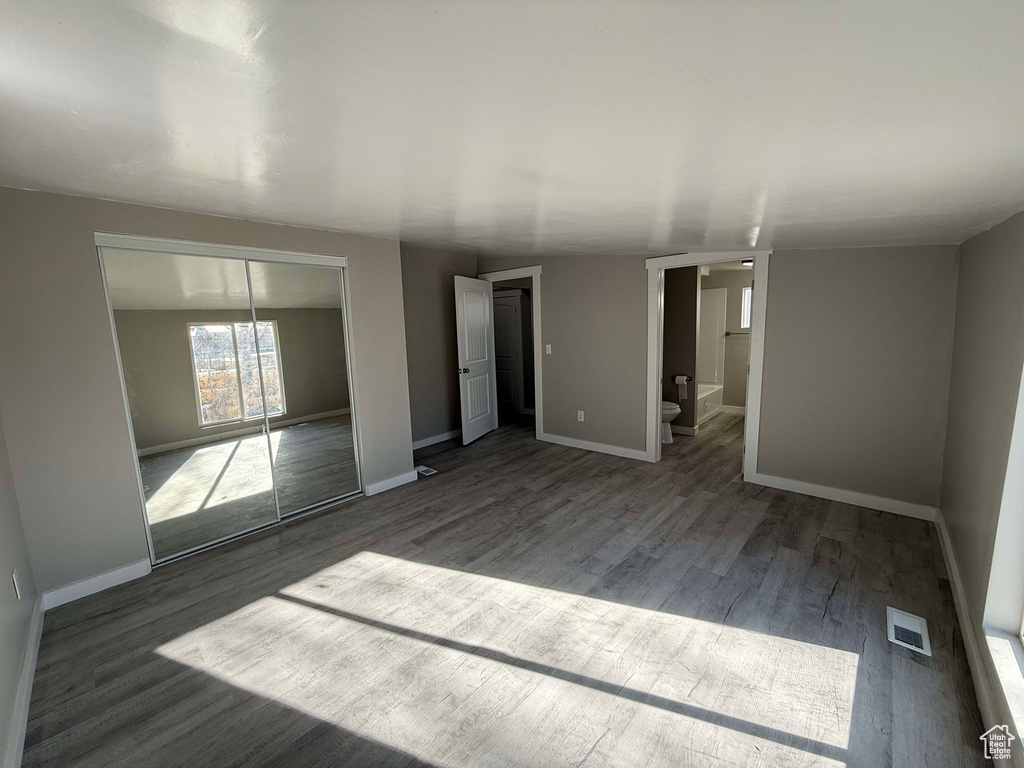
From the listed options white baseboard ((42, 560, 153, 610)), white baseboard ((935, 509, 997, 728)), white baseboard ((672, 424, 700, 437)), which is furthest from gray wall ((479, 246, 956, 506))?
white baseboard ((42, 560, 153, 610))

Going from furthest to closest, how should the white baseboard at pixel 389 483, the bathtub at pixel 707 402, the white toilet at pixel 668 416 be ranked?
1. the bathtub at pixel 707 402
2. the white toilet at pixel 668 416
3. the white baseboard at pixel 389 483

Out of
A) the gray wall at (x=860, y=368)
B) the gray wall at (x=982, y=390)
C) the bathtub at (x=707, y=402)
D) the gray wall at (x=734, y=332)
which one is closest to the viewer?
the gray wall at (x=982, y=390)

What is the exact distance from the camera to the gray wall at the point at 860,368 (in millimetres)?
3211

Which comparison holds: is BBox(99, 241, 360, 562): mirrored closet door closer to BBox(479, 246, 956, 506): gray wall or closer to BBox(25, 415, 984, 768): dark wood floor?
BBox(25, 415, 984, 768): dark wood floor

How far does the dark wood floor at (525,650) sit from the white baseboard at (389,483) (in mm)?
492

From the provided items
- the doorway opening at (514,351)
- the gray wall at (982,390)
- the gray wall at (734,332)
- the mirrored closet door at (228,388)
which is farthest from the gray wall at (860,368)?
the mirrored closet door at (228,388)

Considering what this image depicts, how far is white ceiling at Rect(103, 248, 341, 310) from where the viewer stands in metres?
2.67

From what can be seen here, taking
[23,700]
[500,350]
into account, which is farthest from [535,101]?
[500,350]

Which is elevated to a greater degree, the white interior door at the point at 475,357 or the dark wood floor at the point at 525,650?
the white interior door at the point at 475,357

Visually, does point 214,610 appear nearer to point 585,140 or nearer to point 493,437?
point 585,140

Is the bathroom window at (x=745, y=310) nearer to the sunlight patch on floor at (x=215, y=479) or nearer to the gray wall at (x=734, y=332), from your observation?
the gray wall at (x=734, y=332)

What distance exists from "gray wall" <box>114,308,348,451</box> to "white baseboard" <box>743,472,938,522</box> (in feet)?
12.8

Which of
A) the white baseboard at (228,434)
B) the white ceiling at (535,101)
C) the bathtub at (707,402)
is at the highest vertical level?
the white ceiling at (535,101)

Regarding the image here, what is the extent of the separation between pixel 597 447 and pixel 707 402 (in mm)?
2288
